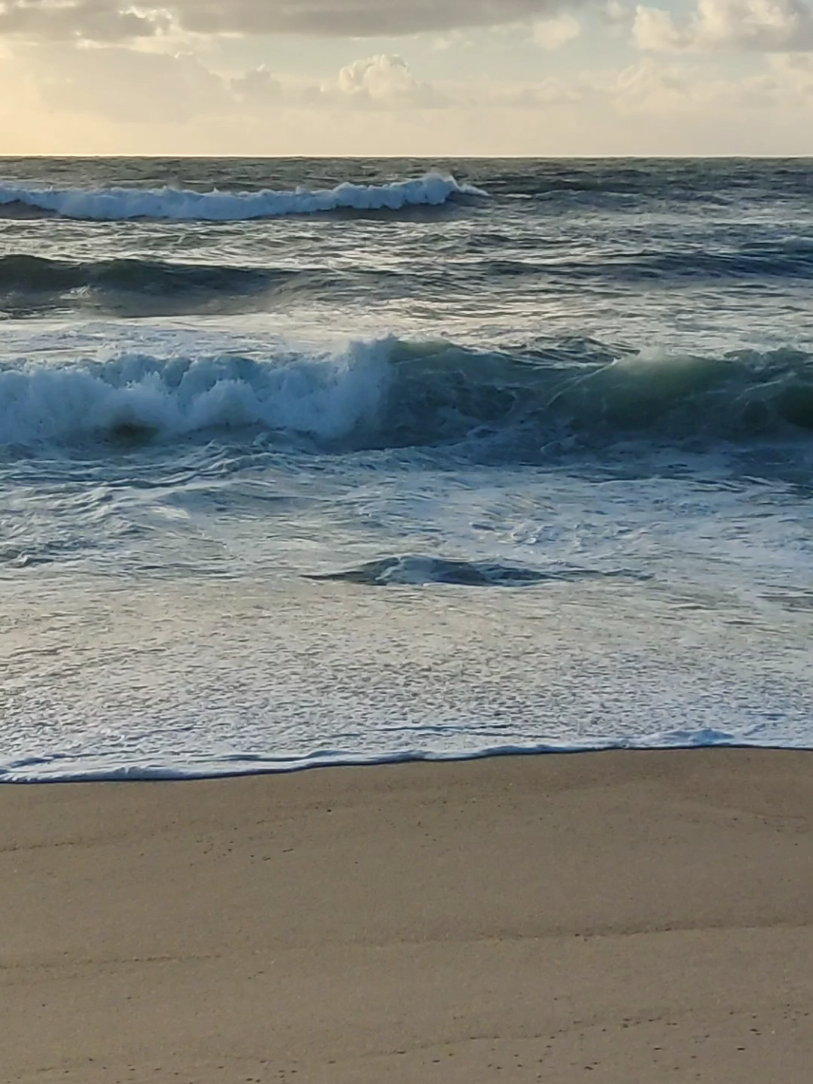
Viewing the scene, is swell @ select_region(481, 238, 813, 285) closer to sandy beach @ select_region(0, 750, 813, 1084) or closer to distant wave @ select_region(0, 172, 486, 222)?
distant wave @ select_region(0, 172, 486, 222)

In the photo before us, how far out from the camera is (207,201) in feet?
92.5

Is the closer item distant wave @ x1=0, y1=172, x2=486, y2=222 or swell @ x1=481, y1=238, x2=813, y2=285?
swell @ x1=481, y1=238, x2=813, y2=285

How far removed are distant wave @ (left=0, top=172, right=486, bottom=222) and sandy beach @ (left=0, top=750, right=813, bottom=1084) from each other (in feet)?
80.2

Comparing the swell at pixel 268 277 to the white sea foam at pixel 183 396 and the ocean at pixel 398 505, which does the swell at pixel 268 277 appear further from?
the white sea foam at pixel 183 396

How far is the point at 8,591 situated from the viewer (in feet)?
17.8

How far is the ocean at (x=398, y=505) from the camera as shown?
4.27 metres

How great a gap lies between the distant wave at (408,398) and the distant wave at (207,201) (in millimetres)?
16964

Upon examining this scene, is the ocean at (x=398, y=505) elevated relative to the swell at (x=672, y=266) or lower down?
lower down

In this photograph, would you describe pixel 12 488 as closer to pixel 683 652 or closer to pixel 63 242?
pixel 683 652

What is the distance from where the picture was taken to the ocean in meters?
4.27

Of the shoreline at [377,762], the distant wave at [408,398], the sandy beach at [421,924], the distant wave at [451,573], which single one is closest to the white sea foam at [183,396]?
the distant wave at [408,398]

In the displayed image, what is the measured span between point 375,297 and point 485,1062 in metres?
13.4

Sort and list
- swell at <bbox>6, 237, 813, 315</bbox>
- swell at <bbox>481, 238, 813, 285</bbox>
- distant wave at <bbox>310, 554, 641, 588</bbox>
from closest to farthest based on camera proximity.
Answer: distant wave at <bbox>310, 554, 641, 588</bbox> < swell at <bbox>6, 237, 813, 315</bbox> < swell at <bbox>481, 238, 813, 285</bbox>

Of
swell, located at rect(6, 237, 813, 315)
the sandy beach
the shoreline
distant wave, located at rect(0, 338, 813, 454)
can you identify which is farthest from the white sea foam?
the sandy beach
